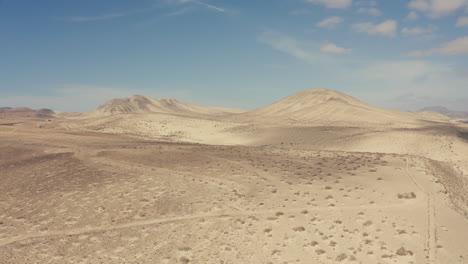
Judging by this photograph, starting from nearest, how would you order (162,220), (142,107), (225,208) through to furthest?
(162,220), (225,208), (142,107)

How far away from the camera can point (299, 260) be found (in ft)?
26.3

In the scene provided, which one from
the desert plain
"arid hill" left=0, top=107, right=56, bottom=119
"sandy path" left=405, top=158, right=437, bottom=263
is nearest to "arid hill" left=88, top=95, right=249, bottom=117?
"arid hill" left=0, top=107, right=56, bottom=119

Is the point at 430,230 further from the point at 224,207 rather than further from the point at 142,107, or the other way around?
the point at 142,107

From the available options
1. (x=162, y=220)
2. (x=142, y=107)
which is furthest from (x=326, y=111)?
(x=142, y=107)

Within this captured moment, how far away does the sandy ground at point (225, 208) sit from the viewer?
843 centimetres

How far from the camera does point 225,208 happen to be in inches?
444

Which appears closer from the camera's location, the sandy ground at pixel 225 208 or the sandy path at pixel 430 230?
the sandy path at pixel 430 230

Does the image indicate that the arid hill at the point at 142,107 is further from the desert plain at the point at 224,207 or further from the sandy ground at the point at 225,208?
the sandy ground at the point at 225,208

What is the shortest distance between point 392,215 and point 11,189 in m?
17.9

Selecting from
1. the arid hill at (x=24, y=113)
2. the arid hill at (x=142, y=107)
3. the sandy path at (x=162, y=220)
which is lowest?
the sandy path at (x=162, y=220)

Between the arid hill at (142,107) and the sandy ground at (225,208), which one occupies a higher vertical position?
the arid hill at (142,107)

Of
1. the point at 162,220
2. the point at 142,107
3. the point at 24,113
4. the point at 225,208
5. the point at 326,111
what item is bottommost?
the point at 162,220

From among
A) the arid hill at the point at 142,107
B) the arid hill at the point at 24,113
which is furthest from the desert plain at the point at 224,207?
the arid hill at the point at 24,113

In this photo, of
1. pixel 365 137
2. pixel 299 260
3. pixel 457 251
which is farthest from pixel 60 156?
pixel 365 137
